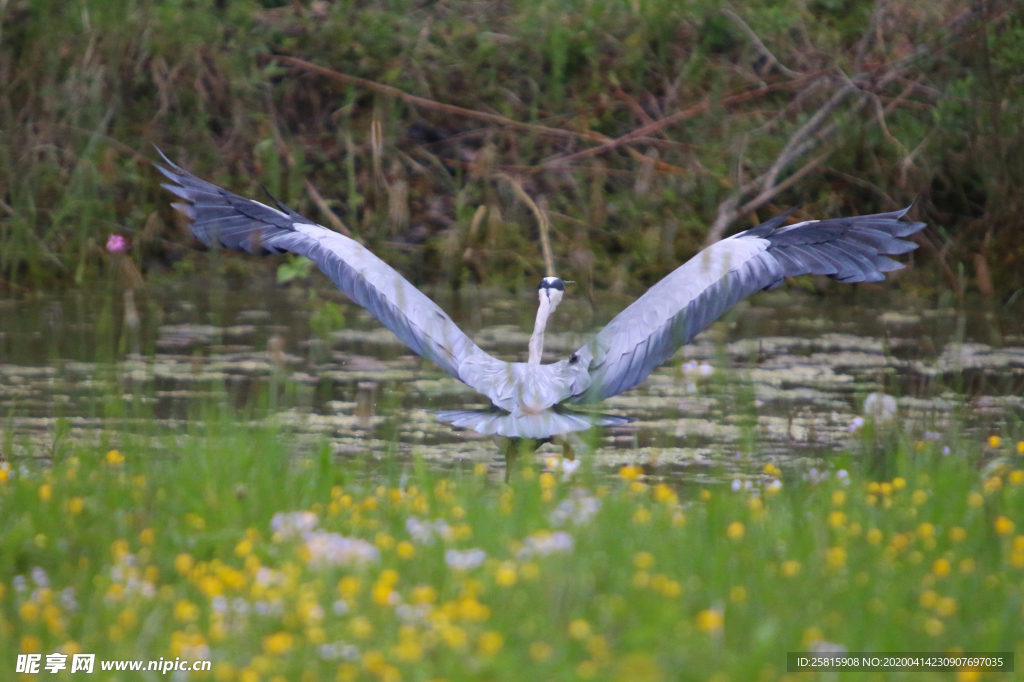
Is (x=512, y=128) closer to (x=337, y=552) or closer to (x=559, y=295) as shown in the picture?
(x=559, y=295)

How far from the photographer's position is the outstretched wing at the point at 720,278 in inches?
165

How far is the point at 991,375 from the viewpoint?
18.4ft

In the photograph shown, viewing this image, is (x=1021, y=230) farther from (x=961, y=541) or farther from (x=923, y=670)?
(x=923, y=670)

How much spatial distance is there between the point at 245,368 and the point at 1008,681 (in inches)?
158

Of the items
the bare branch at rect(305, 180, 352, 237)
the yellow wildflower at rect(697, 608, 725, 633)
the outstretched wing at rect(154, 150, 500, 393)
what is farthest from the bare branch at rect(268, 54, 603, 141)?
the yellow wildflower at rect(697, 608, 725, 633)

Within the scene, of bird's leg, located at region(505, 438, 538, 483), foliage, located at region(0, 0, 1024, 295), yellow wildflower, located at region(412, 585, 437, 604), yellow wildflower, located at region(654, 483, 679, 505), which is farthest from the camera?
foliage, located at region(0, 0, 1024, 295)

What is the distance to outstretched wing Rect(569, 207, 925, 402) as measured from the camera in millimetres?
4191

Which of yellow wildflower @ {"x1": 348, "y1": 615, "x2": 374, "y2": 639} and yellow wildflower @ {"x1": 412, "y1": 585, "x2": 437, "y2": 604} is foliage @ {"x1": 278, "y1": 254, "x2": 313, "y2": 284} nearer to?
yellow wildflower @ {"x1": 412, "y1": 585, "x2": 437, "y2": 604}

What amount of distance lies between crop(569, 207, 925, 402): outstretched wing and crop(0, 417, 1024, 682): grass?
761 mm

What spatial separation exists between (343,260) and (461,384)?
124 centimetres

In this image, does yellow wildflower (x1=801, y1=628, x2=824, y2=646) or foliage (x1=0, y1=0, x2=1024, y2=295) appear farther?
foliage (x1=0, y1=0, x2=1024, y2=295)

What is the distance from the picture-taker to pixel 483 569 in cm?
250

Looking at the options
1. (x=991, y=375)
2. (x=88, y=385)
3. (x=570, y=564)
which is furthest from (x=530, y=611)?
(x=991, y=375)

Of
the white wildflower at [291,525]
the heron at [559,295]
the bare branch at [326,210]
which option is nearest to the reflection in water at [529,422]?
the heron at [559,295]
